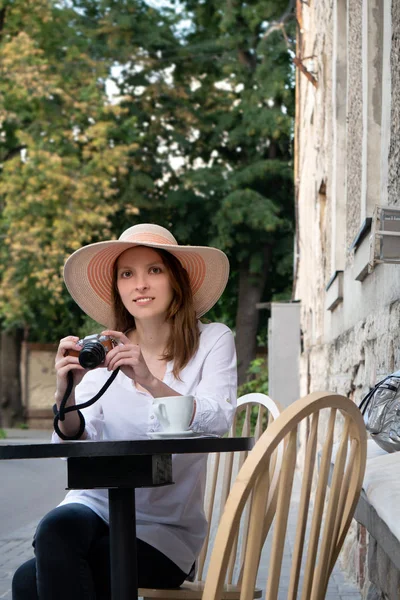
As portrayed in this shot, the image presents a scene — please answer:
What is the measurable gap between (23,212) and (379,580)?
19493 millimetres

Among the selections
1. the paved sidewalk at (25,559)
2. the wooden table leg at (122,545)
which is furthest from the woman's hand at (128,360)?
the paved sidewalk at (25,559)

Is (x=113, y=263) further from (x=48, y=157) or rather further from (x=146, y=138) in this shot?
(x=146, y=138)

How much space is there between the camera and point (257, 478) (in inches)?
74.2

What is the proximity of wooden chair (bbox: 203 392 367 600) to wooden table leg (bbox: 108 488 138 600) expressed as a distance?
51cm

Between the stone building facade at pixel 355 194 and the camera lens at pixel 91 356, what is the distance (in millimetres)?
937

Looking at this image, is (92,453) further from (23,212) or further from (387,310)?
(23,212)

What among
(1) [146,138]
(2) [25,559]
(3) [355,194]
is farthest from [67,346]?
(1) [146,138]

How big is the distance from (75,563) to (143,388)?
68cm

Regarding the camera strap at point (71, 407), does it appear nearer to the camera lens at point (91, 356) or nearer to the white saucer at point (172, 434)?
the camera lens at point (91, 356)

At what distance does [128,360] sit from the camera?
2781 mm

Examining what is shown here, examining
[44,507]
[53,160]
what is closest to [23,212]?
[53,160]

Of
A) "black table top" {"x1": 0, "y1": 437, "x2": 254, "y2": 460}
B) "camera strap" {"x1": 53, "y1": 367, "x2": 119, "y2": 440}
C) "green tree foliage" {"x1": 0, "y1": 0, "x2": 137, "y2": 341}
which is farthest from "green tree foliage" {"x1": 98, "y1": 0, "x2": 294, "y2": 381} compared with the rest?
"black table top" {"x1": 0, "y1": 437, "x2": 254, "y2": 460}

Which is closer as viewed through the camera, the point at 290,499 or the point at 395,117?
the point at 290,499

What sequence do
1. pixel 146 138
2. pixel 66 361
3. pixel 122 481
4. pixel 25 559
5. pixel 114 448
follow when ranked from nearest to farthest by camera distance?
pixel 114 448, pixel 122 481, pixel 66 361, pixel 25 559, pixel 146 138
